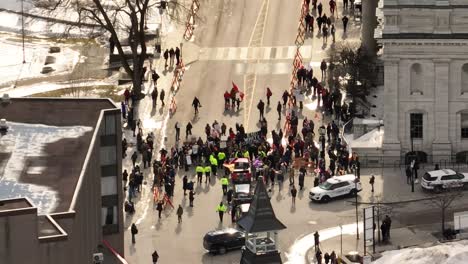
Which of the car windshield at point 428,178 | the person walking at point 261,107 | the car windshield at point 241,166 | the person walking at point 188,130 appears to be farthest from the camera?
the person walking at point 261,107

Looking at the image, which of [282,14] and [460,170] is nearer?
[460,170]

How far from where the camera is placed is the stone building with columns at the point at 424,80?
108438mm

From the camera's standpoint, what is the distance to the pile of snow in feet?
279

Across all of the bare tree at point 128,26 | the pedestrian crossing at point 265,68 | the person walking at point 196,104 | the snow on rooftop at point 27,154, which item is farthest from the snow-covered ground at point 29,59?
the snow on rooftop at point 27,154

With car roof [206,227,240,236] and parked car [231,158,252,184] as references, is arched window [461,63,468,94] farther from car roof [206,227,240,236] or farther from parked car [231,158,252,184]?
car roof [206,227,240,236]

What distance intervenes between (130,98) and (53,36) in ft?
58.3

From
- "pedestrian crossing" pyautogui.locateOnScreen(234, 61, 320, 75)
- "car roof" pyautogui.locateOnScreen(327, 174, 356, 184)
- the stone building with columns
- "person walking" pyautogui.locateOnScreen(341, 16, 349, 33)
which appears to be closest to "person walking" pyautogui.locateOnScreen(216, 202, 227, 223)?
"car roof" pyautogui.locateOnScreen(327, 174, 356, 184)

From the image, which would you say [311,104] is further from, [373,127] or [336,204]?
[336,204]

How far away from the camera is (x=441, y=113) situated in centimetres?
11025

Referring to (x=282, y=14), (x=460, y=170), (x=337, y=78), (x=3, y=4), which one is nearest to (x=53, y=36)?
(x=3, y=4)

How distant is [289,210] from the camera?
100875 mm

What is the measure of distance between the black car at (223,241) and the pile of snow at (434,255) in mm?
7971

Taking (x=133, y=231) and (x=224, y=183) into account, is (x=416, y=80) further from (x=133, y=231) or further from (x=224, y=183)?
(x=133, y=231)

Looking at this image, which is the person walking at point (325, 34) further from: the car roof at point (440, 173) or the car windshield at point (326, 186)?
the car windshield at point (326, 186)
